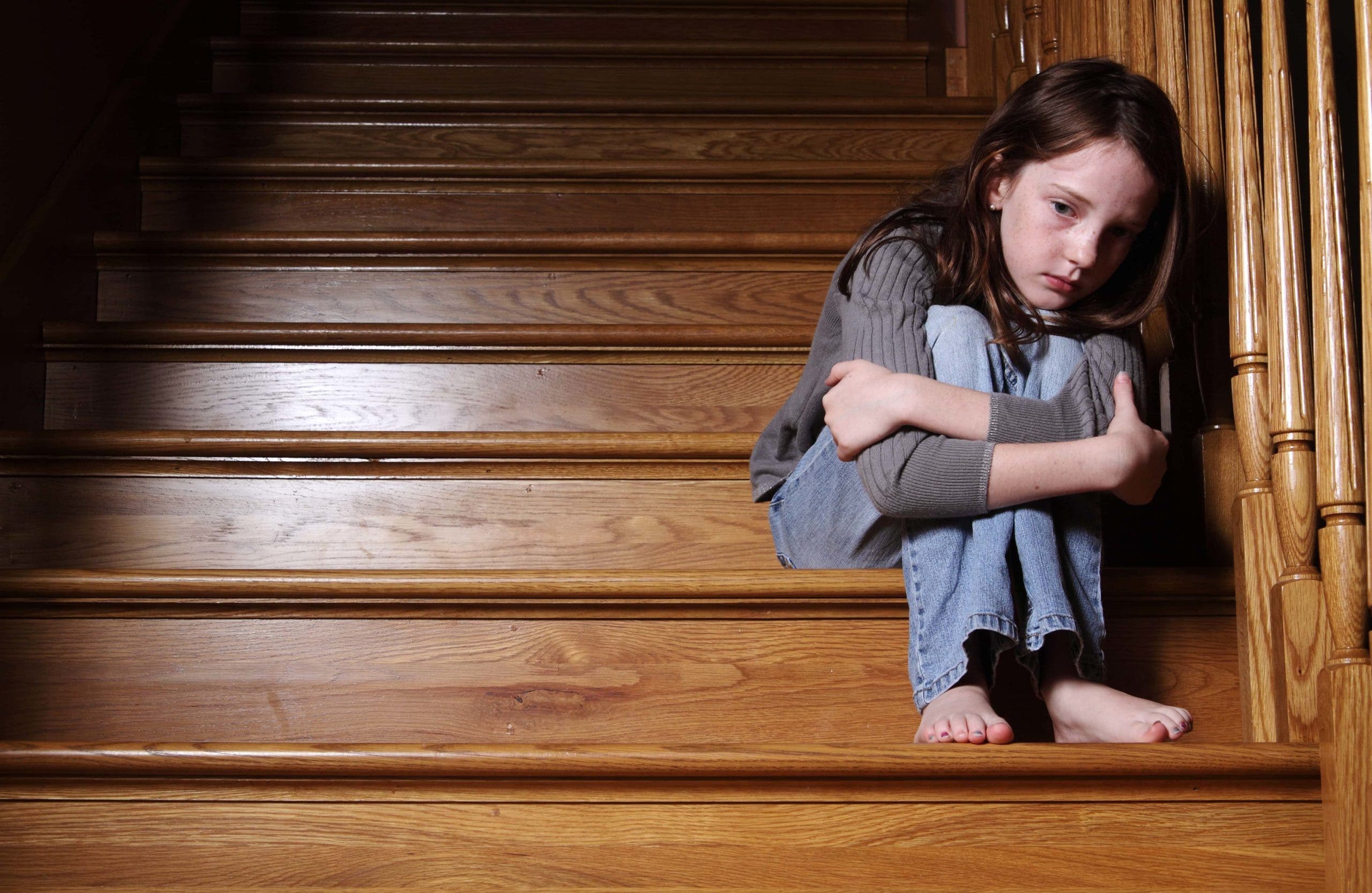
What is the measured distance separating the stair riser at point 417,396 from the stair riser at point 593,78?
67 centimetres

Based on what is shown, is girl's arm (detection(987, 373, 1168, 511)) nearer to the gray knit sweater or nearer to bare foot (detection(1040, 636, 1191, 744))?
the gray knit sweater

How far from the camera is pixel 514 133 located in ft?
5.96

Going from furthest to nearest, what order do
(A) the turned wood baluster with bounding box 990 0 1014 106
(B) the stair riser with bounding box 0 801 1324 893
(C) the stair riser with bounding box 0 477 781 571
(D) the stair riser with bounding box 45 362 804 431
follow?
(A) the turned wood baluster with bounding box 990 0 1014 106
(D) the stair riser with bounding box 45 362 804 431
(C) the stair riser with bounding box 0 477 781 571
(B) the stair riser with bounding box 0 801 1324 893

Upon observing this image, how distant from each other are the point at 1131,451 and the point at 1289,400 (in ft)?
0.40

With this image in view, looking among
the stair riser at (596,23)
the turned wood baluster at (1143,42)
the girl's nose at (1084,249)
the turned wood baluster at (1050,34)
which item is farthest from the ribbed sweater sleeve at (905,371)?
the stair riser at (596,23)

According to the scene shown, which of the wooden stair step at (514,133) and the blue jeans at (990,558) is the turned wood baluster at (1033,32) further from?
the blue jeans at (990,558)

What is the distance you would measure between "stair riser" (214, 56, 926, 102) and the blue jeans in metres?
1.00

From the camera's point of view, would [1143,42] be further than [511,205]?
No

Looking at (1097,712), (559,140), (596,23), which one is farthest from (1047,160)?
(596,23)

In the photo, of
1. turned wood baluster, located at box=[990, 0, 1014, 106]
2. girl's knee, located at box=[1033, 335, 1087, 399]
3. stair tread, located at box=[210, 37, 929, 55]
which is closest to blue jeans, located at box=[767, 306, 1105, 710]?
girl's knee, located at box=[1033, 335, 1087, 399]

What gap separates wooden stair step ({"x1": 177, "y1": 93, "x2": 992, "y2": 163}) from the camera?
1.80 meters

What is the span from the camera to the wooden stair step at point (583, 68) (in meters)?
1.92

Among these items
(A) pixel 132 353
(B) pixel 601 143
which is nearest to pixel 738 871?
(A) pixel 132 353

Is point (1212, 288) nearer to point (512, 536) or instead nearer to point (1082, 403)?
point (1082, 403)
